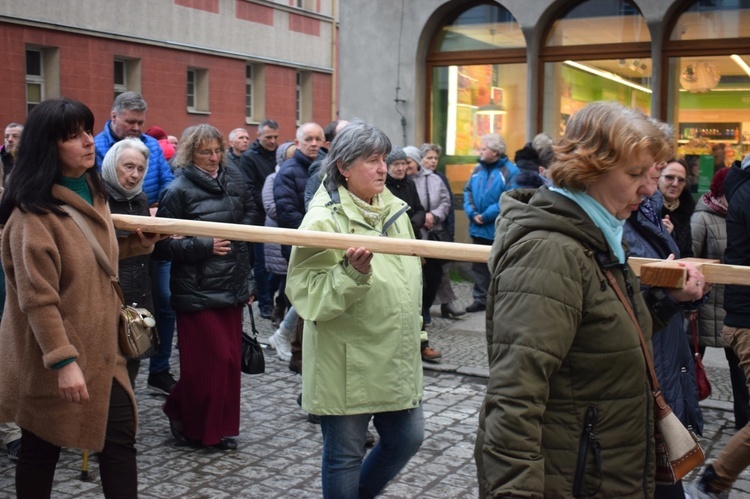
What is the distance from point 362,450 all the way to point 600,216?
1.84 m

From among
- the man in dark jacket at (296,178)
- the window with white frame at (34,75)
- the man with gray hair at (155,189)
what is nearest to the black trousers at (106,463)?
the man with gray hair at (155,189)

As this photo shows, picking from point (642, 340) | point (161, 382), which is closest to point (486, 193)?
point (161, 382)

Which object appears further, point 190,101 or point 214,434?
point 190,101

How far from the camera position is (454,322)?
10.8 meters

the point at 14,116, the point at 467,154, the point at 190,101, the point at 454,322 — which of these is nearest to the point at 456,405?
the point at 454,322

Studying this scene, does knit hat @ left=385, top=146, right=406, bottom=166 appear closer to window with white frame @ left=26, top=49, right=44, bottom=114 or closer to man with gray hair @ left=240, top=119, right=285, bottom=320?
man with gray hair @ left=240, top=119, right=285, bottom=320

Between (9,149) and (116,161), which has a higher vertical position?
(9,149)

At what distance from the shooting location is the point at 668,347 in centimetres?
439

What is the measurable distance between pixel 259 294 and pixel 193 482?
585 centimetres

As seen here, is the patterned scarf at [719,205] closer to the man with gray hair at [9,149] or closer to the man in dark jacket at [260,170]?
the man with gray hair at [9,149]

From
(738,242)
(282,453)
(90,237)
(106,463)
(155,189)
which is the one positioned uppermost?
(155,189)

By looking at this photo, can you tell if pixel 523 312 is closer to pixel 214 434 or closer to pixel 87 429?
pixel 87 429

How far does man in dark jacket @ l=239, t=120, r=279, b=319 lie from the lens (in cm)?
1142

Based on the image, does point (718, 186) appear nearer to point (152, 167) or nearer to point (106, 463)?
point (152, 167)
